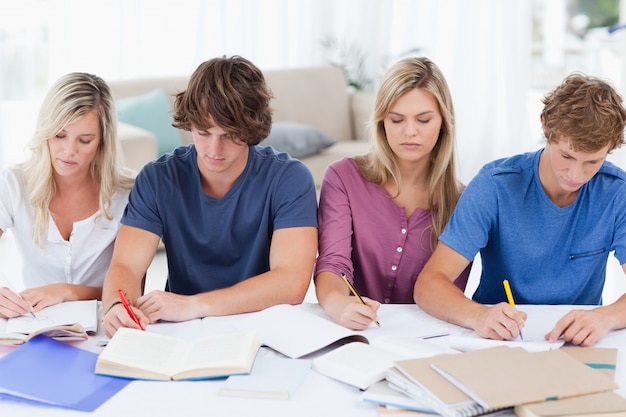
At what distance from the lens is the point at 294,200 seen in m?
1.97

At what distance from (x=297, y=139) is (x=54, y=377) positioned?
3.15 metres

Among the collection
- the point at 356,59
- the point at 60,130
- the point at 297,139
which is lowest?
the point at 297,139

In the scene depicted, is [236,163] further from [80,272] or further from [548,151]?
[548,151]

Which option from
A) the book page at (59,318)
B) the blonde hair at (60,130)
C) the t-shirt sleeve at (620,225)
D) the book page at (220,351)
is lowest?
the book page at (59,318)

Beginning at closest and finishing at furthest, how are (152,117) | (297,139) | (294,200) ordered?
(294,200), (152,117), (297,139)

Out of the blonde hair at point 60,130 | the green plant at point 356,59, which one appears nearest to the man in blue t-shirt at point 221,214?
the blonde hair at point 60,130

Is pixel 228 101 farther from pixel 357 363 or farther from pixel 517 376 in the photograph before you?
pixel 517 376

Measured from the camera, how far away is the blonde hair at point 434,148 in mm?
2012

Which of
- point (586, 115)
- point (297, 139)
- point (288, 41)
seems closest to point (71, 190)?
point (586, 115)

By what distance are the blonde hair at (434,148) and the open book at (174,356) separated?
2.25 feet

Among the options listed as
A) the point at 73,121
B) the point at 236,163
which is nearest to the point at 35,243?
the point at 73,121

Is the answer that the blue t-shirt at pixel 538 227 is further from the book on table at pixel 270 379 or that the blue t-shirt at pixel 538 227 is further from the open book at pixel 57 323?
the open book at pixel 57 323

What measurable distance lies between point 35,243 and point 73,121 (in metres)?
0.34

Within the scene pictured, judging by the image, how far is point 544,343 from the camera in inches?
61.4
